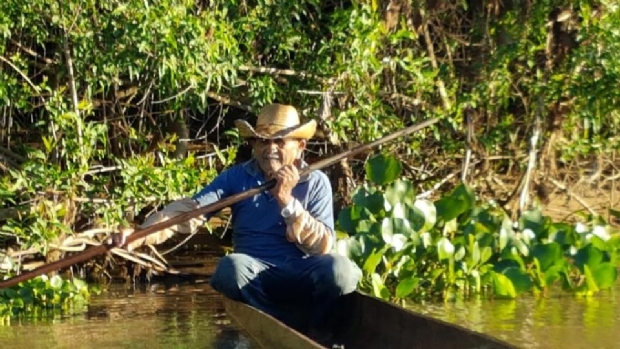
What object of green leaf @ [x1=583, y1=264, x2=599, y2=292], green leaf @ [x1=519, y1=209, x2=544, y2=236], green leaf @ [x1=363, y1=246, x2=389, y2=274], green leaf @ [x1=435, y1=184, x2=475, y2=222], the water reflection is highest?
green leaf @ [x1=435, y1=184, x2=475, y2=222]

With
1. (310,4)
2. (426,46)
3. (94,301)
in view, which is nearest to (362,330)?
(94,301)

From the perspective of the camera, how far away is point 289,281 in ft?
21.4

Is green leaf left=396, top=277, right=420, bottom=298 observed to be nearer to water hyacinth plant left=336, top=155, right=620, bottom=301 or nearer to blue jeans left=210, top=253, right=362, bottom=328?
water hyacinth plant left=336, top=155, right=620, bottom=301

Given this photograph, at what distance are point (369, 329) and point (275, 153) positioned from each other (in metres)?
1.01

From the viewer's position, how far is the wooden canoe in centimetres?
548

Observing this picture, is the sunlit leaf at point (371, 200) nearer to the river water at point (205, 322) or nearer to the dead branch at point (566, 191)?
the river water at point (205, 322)

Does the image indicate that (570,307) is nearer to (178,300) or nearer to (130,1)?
(178,300)

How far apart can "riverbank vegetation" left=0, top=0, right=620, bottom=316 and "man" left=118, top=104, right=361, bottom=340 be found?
144 cm

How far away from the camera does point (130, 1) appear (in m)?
7.86

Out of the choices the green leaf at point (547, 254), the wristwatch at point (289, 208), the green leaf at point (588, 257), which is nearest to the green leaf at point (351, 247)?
the green leaf at point (547, 254)

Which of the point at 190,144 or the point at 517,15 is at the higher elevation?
the point at 517,15

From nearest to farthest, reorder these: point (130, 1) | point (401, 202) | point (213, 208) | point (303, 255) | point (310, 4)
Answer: point (213, 208)
point (303, 255)
point (130, 1)
point (401, 202)
point (310, 4)

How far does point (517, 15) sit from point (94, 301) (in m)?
3.73

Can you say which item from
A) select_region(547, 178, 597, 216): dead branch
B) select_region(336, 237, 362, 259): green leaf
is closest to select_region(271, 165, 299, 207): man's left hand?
select_region(336, 237, 362, 259): green leaf
